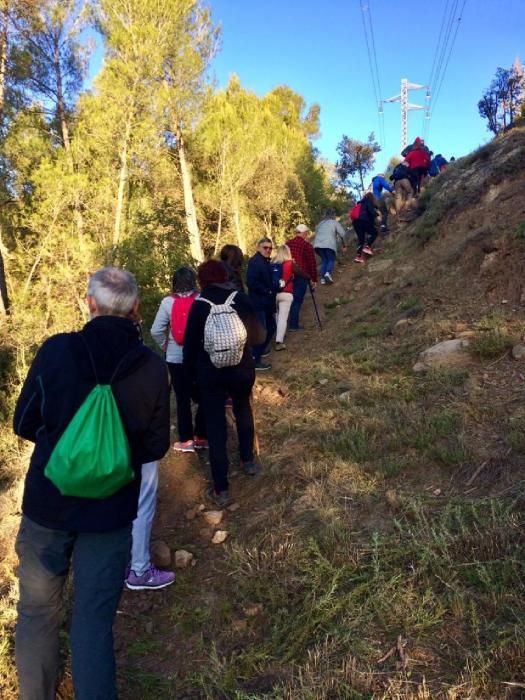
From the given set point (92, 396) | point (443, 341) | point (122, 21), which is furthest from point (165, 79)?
point (92, 396)

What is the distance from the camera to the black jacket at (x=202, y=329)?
3.81 metres

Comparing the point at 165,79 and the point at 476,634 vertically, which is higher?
the point at 165,79

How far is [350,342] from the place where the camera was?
7.11 m

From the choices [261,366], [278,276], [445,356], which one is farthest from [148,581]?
[278,276]

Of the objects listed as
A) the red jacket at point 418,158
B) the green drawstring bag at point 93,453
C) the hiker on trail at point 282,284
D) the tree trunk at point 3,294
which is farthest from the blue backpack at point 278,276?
the tree trunk at point 3,294

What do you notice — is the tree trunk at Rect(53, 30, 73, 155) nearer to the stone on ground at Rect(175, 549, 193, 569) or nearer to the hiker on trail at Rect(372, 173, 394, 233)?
the hiker on trail at Rect(372, 173, 394, 233)

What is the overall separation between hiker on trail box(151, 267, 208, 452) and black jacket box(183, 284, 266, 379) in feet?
1.40

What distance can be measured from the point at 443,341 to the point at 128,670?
436cm

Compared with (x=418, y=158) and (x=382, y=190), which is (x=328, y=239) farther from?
(x=418, y=158)

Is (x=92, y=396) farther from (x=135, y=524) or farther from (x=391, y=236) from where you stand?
(x=391, y=236)

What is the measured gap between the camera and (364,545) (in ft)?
9.39

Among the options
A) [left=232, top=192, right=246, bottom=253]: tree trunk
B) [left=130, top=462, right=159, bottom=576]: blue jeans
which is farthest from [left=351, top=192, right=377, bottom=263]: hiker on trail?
[left=130, top=462, right=159, bottom=576]: blue jeans

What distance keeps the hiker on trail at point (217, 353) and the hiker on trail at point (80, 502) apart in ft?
5.13

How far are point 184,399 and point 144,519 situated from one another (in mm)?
1716
